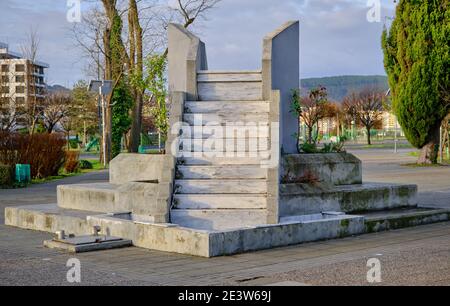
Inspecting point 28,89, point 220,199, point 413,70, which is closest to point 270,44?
point 220,199

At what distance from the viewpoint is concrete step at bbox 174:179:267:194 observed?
36.8ft

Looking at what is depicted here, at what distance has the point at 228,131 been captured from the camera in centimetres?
1251

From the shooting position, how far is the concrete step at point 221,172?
38.0 feet

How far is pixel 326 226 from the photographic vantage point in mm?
10875

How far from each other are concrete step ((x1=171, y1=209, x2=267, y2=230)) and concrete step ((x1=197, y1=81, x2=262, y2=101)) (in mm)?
3315

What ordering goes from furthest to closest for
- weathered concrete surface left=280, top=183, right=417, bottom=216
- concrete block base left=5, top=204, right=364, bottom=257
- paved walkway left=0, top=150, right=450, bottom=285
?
1. weathered concrete surface left=280, top=183, right=417, bottom=216
2. concrete block base left=5, top=204, right=364, bottom=257
3. paved walkway left=0, top=150, right=450, bottom=285

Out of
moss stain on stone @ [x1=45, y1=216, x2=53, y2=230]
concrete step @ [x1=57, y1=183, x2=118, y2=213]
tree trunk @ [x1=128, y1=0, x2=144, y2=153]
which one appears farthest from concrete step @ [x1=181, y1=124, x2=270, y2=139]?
tree trunk @ [x1=128, y1=0, x2=144, y2=153]

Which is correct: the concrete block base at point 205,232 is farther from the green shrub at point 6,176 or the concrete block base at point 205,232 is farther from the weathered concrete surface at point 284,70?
the green shrub at point 6,176

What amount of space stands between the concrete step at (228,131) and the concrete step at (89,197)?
5.69 ft

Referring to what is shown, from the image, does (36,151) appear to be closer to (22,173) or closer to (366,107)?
(22,173)

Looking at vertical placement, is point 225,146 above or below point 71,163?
above

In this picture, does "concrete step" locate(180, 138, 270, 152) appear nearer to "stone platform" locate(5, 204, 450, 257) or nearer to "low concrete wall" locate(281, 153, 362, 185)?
"low concrete wall" locate(281, 153, 362, 185)

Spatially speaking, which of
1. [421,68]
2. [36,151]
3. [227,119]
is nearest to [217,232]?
[227,119]

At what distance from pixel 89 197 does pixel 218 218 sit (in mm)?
3214
